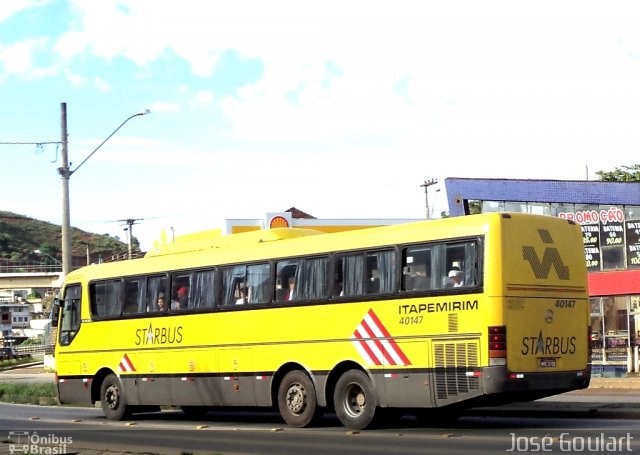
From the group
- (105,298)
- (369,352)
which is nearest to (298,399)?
(369,352)

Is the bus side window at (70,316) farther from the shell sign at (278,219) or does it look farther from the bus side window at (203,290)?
the shell sign at (278,219)

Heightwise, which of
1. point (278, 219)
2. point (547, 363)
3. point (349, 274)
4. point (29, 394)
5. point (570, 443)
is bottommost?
point (29, 394)

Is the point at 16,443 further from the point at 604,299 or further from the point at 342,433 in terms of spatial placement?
the point at 604,299

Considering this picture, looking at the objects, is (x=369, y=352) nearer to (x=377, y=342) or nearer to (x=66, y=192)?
(x=377, y=342)

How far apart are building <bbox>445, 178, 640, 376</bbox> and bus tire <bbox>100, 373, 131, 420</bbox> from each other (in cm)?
1802

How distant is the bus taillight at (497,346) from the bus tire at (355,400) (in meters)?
2.53

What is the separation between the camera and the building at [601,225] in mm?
37781

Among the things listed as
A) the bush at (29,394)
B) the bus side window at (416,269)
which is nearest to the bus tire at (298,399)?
the bus side window at (416,269)

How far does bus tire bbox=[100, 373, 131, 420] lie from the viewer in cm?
2459

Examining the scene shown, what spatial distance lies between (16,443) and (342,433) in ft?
16.9

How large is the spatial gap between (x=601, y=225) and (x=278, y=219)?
45.5 feet

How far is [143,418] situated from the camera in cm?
2538

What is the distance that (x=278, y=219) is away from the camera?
46562 millimetres

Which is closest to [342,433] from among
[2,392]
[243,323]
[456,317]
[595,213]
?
[456,317]
